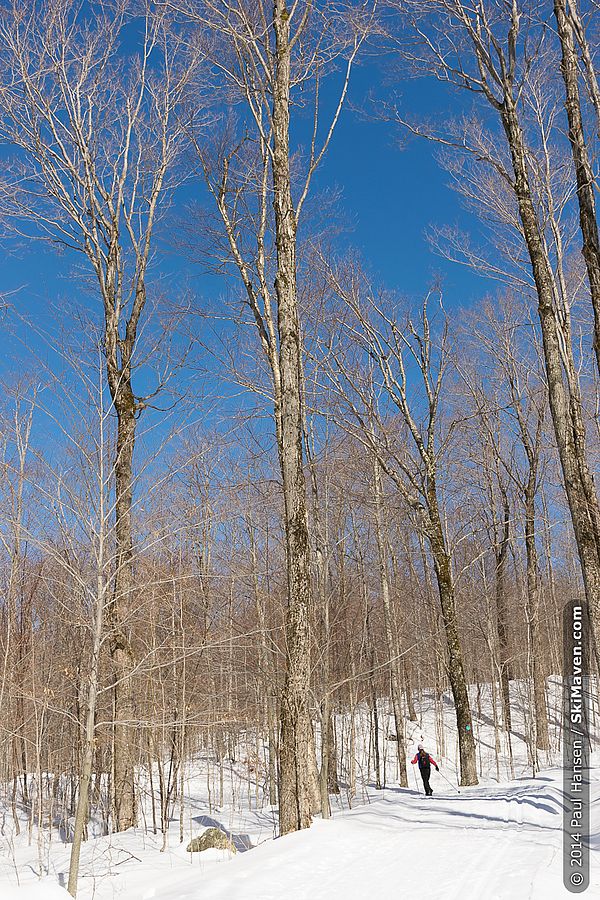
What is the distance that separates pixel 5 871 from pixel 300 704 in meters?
5.43

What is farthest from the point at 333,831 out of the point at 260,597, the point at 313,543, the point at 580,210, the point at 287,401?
the point at 260,597

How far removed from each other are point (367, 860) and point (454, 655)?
834 cm

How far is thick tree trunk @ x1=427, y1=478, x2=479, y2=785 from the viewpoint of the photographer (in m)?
13.9

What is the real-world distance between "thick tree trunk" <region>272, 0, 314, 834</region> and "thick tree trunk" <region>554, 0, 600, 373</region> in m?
3.44

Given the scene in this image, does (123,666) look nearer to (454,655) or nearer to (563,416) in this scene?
(563,416)

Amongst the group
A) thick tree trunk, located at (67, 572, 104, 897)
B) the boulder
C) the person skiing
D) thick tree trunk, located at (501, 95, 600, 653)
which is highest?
thick tree trunk, located at (501, 95, 600, 653)

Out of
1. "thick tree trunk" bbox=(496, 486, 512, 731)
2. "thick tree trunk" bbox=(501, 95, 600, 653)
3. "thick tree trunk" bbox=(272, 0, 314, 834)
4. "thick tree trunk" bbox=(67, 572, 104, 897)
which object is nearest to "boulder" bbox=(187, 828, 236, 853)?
"thick tree trunk" bbox=(272, 0, 314, 834)

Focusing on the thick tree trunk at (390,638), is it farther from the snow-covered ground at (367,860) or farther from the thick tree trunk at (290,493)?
the thick tree trunk at (290,493)

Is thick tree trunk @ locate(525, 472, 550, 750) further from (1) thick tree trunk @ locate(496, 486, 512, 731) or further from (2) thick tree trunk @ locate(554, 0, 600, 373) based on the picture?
(2) thick tree trunk @ locate(554, 0, 600, 373)

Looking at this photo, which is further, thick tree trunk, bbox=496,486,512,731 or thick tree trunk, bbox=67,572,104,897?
thick tree trunk, bbox=496,486,512,731

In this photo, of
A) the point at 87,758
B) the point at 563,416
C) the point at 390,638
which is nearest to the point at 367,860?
the point at 87,758

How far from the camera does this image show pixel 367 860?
620 centimetres

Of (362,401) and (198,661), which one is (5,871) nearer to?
(198,661)

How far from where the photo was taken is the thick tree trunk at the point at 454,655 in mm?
13906
